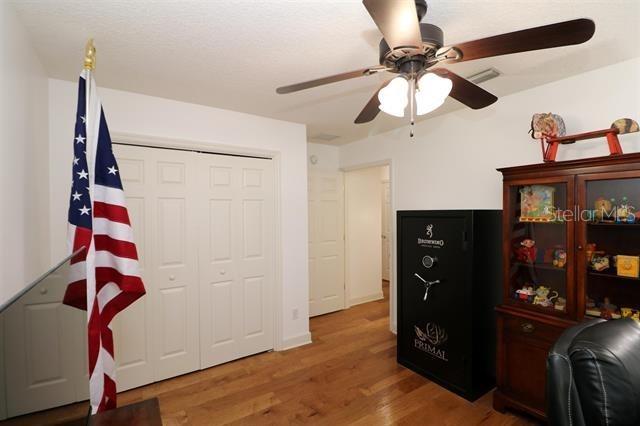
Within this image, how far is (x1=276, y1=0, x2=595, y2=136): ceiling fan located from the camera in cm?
98

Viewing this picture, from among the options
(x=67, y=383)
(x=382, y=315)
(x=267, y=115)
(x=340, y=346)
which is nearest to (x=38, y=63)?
(x=267, y=115)

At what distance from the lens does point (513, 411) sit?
2.23 metres

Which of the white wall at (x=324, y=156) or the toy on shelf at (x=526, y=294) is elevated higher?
the white wall at (x=324, y=156)

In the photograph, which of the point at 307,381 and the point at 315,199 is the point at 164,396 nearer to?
the point at 307,381

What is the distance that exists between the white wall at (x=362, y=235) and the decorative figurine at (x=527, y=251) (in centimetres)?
254

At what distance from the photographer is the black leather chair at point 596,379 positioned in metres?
0.86

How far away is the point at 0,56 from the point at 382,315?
4376 mm

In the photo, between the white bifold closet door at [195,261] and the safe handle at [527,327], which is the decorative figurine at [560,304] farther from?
the white bifold closet door at [195,261]

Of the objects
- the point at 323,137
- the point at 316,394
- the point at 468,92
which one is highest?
the point at 323,137

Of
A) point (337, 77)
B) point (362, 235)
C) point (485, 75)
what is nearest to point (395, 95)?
point (337, 77)

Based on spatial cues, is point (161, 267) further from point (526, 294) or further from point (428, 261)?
point (526, 294)

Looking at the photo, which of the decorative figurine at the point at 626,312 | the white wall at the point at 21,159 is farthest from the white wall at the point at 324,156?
the decorative figurine at the point at 626,312

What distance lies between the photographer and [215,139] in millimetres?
2893

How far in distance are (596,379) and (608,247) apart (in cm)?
151
